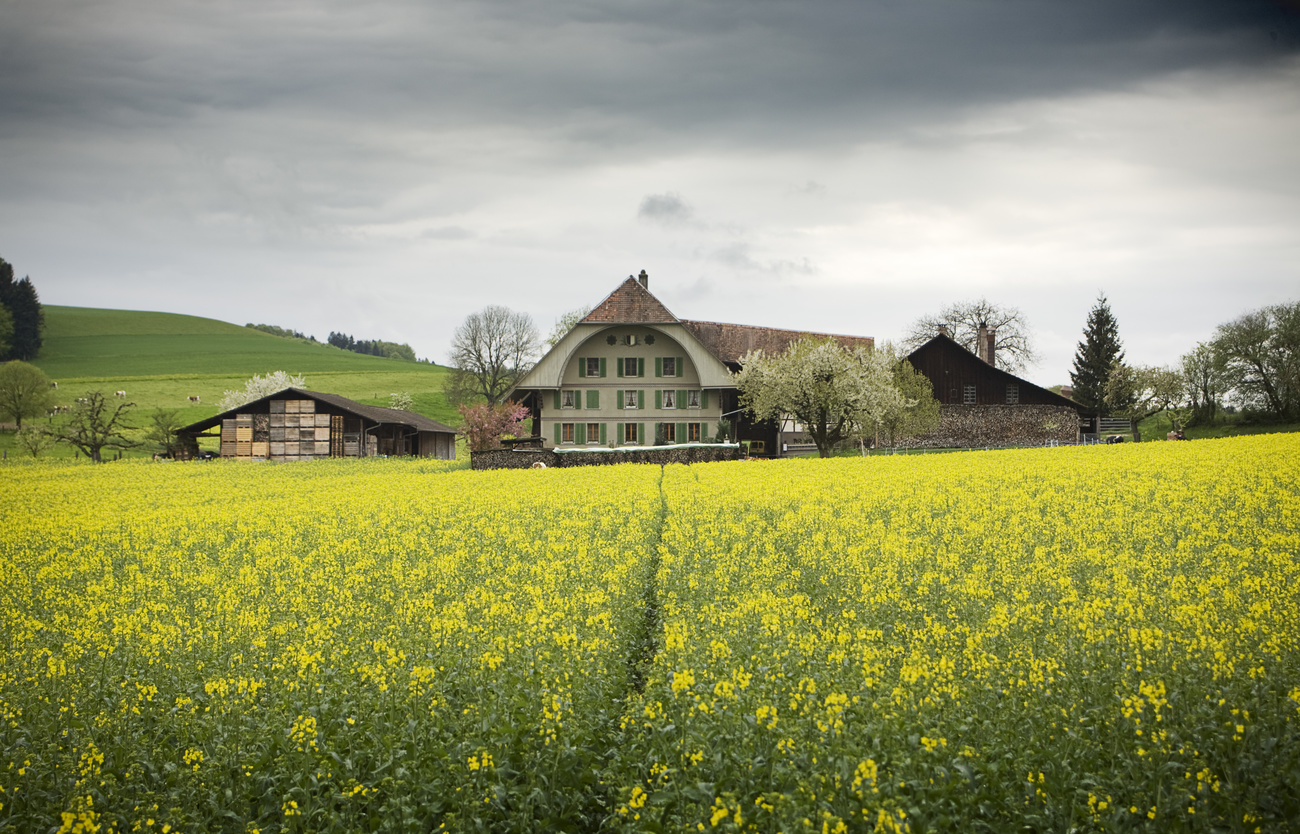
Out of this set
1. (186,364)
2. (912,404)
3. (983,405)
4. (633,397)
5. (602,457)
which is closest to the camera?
(602,457)

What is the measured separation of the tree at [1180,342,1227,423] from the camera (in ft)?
214

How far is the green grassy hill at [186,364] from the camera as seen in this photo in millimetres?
98000

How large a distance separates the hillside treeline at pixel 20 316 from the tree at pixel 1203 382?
117 meters

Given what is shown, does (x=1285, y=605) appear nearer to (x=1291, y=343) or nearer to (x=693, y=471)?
(x=693, y=471)

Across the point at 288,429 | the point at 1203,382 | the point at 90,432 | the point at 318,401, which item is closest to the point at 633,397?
the point at 318,401

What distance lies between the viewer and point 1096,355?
73.2 meters

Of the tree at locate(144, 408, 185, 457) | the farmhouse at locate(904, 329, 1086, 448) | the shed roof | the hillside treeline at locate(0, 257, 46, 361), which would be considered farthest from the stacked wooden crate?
the hillside treeline at locate(0, 257, 46, 361)

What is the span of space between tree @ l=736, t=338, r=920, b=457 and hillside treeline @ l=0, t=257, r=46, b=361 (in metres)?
85.5

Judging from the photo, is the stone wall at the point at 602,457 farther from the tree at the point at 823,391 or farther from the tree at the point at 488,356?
the tree at the point at 488,356

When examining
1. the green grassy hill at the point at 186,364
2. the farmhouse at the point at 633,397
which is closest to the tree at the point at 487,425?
the farmhouse at the point at 633,397

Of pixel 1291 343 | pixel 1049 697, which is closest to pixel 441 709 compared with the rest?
pixel 1049 697

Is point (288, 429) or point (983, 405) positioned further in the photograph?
point (983, 405)

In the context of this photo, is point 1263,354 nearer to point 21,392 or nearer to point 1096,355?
point 1096,355

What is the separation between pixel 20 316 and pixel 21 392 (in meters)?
43.0
